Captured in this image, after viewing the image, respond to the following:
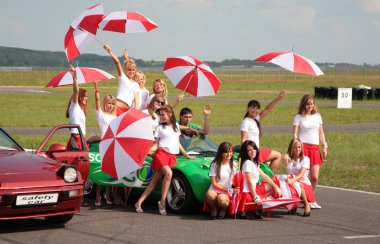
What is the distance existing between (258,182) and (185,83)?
2645 millimetres

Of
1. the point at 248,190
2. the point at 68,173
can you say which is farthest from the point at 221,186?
the point at 68,173

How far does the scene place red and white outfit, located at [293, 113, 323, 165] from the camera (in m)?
11.0

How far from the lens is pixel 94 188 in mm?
11258

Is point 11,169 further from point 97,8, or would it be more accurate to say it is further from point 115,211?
point 97,8

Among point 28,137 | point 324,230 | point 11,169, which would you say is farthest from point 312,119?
point 28,137

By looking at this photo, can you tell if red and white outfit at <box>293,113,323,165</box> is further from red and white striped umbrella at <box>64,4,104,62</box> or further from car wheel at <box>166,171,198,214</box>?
red and white striped umbrella at <box>64,4,104,62</box>

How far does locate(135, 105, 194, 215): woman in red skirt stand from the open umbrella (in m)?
0.52

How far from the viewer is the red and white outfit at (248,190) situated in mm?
9461

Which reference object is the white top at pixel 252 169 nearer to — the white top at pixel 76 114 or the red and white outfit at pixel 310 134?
the red and white outfit at pixel 310 134

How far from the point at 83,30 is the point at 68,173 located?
12.1 feet

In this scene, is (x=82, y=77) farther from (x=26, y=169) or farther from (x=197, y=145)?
(x=26, y=169)

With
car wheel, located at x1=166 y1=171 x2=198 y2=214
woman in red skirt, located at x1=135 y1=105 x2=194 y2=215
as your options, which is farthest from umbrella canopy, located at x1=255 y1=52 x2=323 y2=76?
car wheel, located at x1=166 y1=171 x2=198 y2=214

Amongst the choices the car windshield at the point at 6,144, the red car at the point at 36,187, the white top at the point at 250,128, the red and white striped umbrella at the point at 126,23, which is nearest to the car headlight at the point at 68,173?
the red car at the point at 36,187

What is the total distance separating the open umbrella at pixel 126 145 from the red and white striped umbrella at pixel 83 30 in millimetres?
2579
